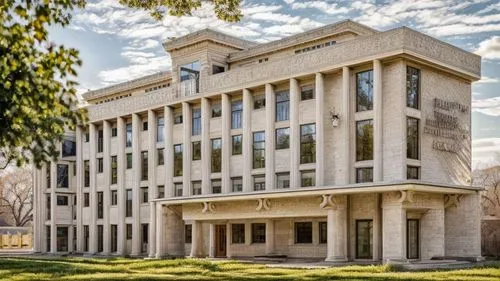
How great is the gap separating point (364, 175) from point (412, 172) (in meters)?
2.34

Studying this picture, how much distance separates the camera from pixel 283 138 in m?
39.8

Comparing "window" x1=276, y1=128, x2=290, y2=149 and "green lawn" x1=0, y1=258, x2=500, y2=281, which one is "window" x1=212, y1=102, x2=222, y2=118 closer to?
"window" x1=276, y1=128, x2=290, y2=149

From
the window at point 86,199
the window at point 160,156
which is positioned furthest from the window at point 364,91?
the window at point 86,199

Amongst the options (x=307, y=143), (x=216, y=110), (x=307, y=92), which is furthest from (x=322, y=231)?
(x=216, y=110)

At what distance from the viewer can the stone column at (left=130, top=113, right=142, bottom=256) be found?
159ft

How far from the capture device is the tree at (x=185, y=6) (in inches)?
883

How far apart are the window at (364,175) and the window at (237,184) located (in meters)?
8.48

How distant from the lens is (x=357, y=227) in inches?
1419

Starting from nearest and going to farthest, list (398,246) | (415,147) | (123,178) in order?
(398,246), (415,147), (123,178)

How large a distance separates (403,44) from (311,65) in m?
5.64

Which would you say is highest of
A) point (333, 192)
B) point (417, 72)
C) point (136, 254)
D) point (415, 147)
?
point (417, 72)

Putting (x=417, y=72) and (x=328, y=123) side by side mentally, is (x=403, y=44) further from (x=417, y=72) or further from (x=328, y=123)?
(x=328, y=123)

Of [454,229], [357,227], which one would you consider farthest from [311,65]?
[454,229]

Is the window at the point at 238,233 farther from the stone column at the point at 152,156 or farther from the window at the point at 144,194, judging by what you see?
the window at the point at 144,194
